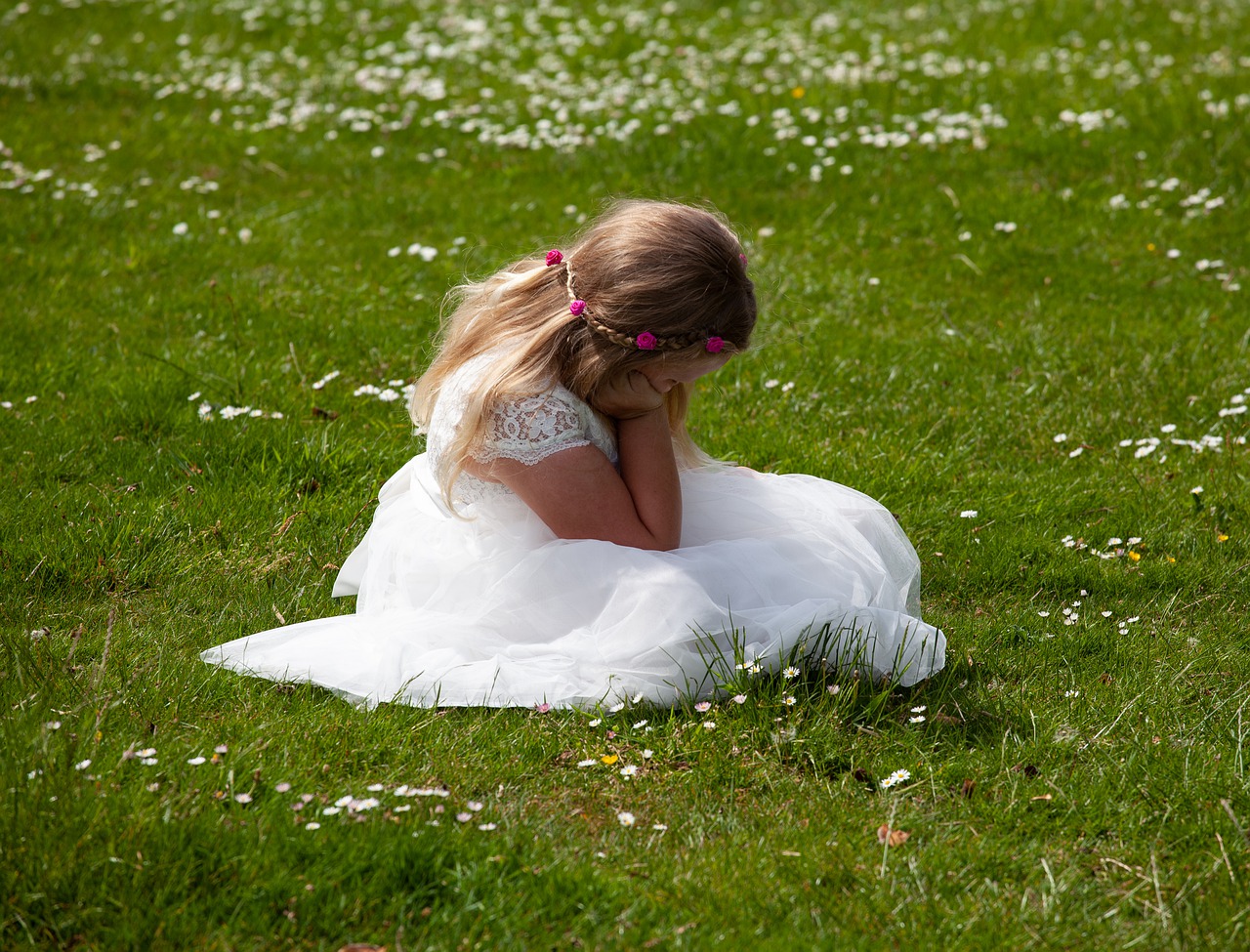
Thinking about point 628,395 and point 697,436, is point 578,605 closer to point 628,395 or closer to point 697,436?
point 628,395

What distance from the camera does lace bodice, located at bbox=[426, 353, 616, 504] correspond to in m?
3.21

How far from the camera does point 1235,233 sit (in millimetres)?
6695

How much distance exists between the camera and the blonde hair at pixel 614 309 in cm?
312

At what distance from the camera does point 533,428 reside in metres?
3.21

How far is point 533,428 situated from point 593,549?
371mm

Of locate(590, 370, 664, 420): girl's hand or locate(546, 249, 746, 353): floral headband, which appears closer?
locate(546, 249, 746, 353): floral headband

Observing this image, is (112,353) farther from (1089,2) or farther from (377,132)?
(1089,2)

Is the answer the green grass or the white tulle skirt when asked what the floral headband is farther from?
the green grass

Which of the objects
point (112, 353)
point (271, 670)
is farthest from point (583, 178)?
point (271, 670)

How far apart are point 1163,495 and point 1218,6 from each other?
7804mm

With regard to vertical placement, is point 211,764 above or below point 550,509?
below

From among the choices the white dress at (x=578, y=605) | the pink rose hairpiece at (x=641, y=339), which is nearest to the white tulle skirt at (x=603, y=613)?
the white dress at (x=578, y=605)

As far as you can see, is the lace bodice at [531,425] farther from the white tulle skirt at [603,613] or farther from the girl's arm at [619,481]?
the white tulle skirt at [603,613]

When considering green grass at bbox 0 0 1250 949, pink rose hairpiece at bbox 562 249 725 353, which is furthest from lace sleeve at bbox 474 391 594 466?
green grass at bbox 0 0 1250 949
